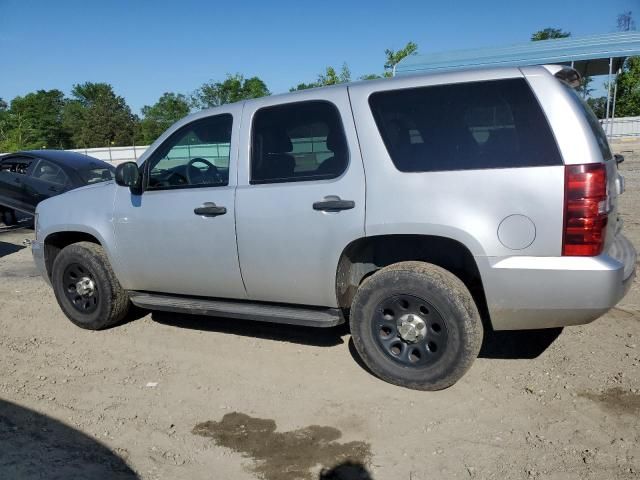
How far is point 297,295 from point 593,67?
1822cm

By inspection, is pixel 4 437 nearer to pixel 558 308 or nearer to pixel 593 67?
pixel 558 308

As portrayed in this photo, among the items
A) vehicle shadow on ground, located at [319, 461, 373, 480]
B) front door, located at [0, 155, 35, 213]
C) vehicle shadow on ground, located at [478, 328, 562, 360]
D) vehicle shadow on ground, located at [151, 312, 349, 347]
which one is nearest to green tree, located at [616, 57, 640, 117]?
front door, located at [0, 155, 35, 213]

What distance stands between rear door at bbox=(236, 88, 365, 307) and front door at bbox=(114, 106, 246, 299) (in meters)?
0.14

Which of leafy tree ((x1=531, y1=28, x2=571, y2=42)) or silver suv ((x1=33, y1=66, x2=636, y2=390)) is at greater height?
leafy tree ((x1=531, y1=28, x2=571, y2=42))

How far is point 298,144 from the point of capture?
13.6ft

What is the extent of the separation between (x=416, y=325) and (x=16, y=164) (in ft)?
34.1

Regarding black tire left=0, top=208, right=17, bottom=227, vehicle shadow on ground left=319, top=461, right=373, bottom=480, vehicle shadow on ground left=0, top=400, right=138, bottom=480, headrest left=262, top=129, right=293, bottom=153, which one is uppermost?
headrest left=262, top=129, right=293, bottom=153

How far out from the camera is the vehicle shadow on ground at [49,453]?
3072mm

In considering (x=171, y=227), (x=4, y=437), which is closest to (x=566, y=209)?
(x=171, y=227)

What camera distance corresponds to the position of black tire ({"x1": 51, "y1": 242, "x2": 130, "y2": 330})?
5066 mm

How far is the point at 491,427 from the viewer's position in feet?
11.1

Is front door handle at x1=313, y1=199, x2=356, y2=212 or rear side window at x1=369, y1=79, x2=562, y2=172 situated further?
front door handle at x1=313, y1=199, x2=356, y2=212

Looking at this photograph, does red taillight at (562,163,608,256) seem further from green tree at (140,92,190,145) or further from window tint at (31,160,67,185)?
green tree at (140,92,190,145)

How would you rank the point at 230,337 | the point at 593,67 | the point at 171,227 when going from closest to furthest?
the point at 171,227, the point at 230,337, the point at 593,67
